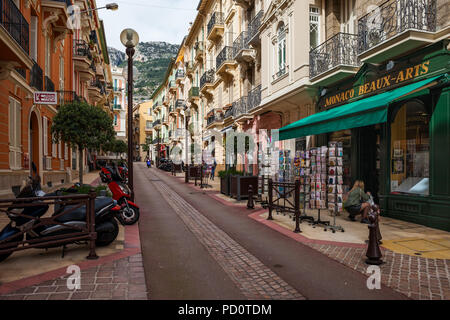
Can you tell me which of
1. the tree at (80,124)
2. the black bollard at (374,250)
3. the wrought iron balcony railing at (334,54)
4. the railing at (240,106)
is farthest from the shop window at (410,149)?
the railing at (240,106)

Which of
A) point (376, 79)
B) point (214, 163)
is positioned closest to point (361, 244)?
point (376, 79)

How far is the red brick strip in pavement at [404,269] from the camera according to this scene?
12.9 ft

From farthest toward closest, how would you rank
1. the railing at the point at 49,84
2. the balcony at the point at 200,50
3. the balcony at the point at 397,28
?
the balcony at the point at 200,50
the railing at the point at 49,84
the balcony at the point at 397,28

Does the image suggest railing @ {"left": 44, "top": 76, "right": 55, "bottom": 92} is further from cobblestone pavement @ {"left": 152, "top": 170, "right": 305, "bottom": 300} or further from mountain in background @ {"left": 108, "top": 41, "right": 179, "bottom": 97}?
mountain in background @ {"left": 108, "top": 41, "right": 179, "bottom": 97}

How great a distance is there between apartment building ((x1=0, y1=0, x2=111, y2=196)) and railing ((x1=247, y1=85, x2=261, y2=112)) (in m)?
10.2

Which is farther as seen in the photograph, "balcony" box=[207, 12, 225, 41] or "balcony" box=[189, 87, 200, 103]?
"balcony" box=[189, 87, 200, 103]

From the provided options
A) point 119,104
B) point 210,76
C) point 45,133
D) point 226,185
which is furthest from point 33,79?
point 119,104

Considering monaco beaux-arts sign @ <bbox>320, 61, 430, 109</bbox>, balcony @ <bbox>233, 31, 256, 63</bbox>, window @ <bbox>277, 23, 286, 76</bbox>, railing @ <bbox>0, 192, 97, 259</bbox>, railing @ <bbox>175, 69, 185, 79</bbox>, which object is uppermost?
railing @ <bbox>175, 69, 185, 79</bbox>

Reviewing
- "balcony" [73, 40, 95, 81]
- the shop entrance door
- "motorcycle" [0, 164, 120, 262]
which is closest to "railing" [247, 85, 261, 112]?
the shop entrance door

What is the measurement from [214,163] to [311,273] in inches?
890

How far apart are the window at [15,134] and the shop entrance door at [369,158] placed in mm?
11723

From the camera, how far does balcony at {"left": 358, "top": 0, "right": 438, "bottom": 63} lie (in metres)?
7.54

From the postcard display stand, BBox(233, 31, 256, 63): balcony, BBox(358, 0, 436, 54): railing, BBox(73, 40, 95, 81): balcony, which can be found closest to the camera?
the postcard display stand

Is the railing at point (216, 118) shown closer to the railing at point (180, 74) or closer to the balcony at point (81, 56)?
the balcony at point (81, 56)
